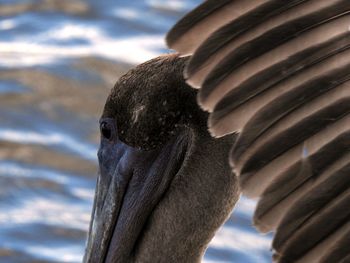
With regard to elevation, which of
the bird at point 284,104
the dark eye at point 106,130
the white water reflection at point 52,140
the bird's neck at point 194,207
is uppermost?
the white water reflection at point 52,140

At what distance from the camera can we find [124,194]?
5117mm

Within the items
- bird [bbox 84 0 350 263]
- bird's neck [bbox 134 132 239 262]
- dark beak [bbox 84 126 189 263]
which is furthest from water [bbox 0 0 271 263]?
bird [bbox 84 0 350 263]

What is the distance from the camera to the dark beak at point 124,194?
16.3ft

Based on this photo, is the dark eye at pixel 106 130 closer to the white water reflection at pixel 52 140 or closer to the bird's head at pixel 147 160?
the bird's head at pixel 147 160

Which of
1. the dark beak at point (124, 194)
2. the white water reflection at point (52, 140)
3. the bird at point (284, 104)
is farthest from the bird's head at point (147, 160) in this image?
the white water reflection at point (52, 140)

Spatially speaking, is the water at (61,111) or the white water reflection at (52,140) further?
the white water reflection at (52,140)

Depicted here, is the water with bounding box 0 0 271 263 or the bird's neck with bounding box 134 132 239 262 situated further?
the water with bounding box 0 0 271 263

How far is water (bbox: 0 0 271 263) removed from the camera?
748cm

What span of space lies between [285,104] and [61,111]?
5.09 m

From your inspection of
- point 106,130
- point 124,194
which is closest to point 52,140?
point 124,194

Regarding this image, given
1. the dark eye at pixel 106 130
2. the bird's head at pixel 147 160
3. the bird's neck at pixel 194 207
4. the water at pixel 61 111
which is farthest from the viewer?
the water at pixel 61 111

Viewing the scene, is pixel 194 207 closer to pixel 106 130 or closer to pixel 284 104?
pixel 106 130

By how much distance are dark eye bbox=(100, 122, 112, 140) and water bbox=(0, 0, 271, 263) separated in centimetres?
234

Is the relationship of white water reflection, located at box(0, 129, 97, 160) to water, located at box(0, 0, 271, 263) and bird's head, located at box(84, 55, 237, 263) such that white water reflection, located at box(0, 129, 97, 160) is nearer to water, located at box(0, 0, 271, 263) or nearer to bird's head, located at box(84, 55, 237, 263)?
water, located at box(0, 0, 271, 263)
